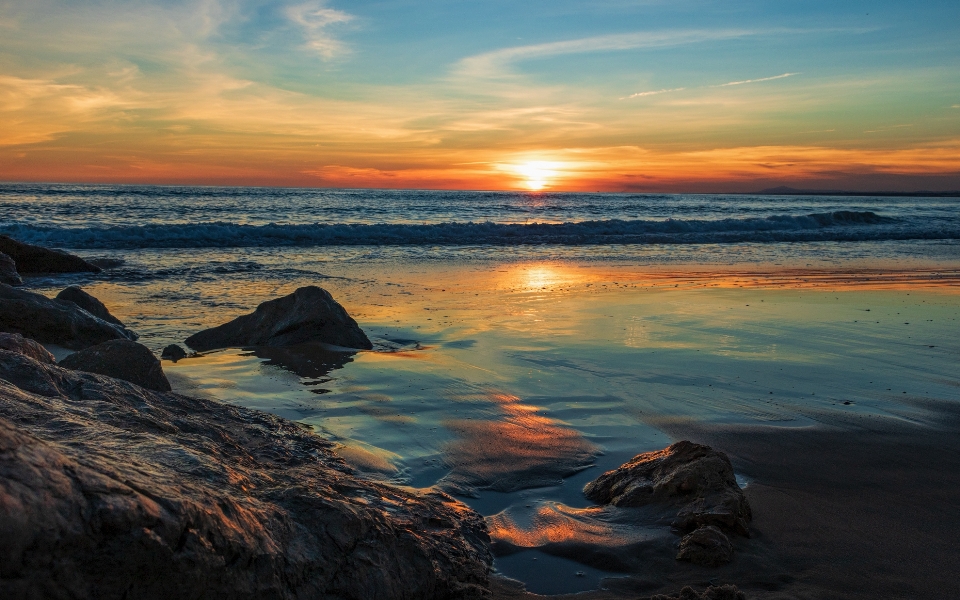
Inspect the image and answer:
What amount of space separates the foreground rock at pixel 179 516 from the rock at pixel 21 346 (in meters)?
0.73

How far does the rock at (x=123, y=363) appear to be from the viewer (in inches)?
168

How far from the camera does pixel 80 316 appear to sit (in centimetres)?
641

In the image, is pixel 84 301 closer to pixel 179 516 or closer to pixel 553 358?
pixel 553 358

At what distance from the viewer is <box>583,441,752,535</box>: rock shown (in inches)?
119

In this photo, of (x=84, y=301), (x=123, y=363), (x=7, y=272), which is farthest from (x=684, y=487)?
(x=7, y=272)

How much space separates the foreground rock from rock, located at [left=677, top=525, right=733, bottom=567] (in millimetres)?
775

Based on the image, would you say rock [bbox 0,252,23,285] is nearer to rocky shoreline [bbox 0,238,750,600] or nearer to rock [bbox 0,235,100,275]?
rock [bbox 0,235,100,275]

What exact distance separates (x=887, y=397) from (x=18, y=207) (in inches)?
1360

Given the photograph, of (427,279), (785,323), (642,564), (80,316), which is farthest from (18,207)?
(642,564)

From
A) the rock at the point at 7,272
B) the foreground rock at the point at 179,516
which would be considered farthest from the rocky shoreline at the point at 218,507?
the rock at the point at 7,272

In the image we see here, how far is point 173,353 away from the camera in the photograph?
614 centimetres

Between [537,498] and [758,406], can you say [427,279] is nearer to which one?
[758,406]

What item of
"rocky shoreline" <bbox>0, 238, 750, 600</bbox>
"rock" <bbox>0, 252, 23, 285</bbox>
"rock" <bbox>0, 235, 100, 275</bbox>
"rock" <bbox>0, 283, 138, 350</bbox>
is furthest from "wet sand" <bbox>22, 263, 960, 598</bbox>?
"rock" <bbox>0, 235, 100, 275</bbox>

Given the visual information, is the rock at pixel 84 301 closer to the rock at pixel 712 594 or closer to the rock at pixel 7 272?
the rock at pixel 7 272
